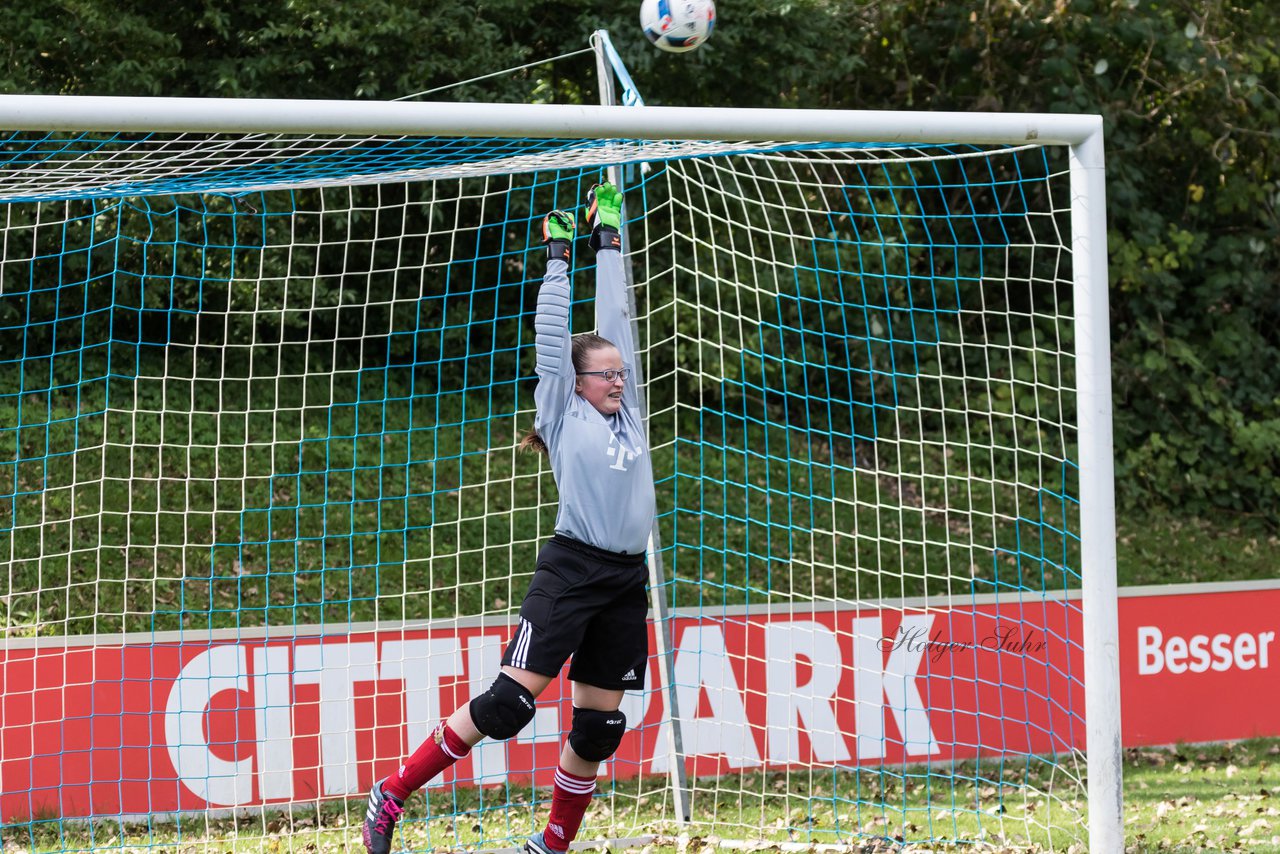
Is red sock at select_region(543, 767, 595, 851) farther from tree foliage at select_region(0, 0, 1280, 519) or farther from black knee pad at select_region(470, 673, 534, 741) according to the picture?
tree foliage at select_region(0, 0, 1280, 519)

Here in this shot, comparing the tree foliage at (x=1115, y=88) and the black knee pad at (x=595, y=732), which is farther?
the tree foliage at (x=1115, y=88)

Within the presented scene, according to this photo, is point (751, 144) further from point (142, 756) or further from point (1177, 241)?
point (1177, 241)

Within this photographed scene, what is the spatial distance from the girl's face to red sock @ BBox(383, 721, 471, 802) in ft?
3.67

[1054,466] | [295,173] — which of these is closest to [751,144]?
[295,173]

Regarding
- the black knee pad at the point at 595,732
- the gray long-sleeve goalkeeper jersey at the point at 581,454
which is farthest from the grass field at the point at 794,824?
the gray long-sleeve goalkeeper jersey at the point at 581,454

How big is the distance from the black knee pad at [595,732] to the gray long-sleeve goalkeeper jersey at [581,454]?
0.54m

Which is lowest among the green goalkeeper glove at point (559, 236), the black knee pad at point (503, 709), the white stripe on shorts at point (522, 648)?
the black knee pad at point (503, 709)

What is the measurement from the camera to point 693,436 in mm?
10609

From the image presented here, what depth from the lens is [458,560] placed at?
257 inches

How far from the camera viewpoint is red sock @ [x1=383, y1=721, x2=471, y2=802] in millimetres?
4160

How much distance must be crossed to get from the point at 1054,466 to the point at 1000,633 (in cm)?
475

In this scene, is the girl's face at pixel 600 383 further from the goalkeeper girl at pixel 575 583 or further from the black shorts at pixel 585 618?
the black shorts at pixel 585 618

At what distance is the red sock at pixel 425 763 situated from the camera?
416cm

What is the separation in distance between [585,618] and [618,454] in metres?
0.52
